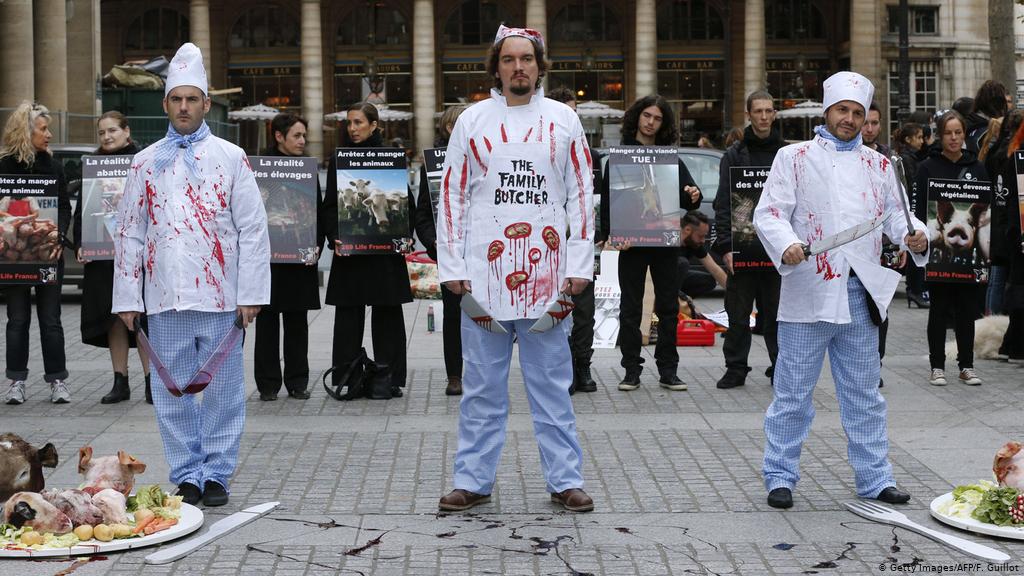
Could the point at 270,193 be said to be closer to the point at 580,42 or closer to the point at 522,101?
the point at 522,101

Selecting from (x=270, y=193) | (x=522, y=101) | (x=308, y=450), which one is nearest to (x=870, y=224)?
(x=522, y=101)

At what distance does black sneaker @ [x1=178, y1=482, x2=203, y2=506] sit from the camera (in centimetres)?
704

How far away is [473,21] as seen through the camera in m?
59.7

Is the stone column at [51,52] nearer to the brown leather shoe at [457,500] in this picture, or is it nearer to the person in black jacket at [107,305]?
the person in black jacket at [107,305]

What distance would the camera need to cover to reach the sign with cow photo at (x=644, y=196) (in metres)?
10.8

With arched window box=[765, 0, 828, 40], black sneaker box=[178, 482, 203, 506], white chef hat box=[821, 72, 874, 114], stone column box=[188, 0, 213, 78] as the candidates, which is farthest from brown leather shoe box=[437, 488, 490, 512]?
arched window box=[765, 0, 828, 40]

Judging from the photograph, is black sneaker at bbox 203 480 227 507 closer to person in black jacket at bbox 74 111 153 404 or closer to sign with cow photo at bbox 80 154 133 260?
person in black jacket at bbox 74 111 153 404

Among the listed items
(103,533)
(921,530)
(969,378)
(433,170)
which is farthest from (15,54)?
(921,530)

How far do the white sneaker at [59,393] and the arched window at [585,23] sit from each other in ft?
166

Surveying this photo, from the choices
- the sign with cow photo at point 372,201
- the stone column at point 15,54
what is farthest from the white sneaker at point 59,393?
the stone column at point 15,54

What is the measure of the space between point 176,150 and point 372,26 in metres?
54.3

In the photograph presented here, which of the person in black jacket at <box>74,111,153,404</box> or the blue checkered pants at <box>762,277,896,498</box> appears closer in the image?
the blue checkered pants at <box>762,277,896,498</box>

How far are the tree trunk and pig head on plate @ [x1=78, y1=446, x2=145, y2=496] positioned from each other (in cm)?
1732

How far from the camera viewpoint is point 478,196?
6.77m
